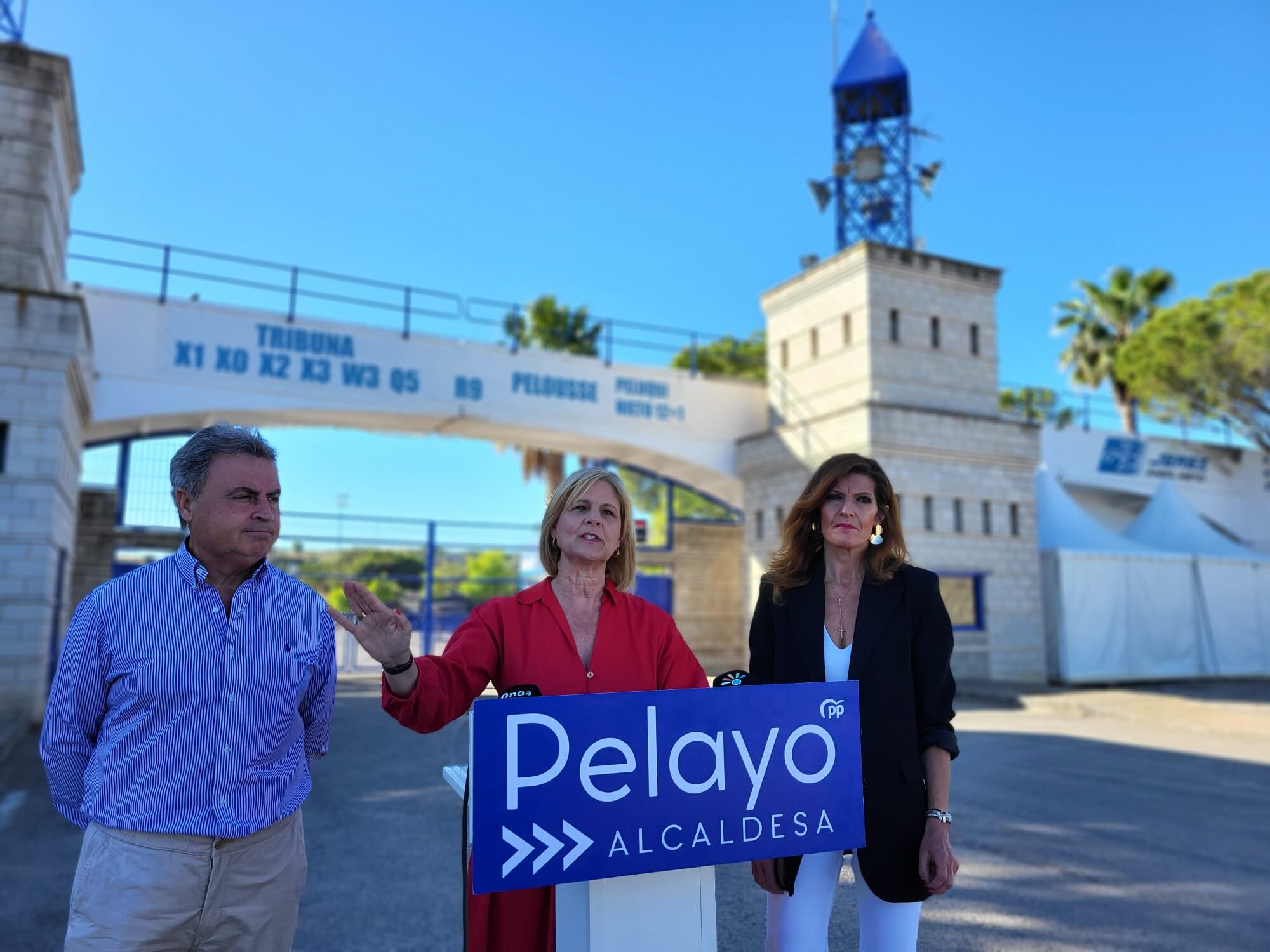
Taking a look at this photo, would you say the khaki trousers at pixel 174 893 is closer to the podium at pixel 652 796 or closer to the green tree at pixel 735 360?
the podium at pixel 652 796

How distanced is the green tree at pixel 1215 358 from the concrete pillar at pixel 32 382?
25.3 m

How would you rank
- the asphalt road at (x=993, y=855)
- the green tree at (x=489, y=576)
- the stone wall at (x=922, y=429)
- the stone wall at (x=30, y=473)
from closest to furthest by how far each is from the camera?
the asphalt road at (x=993, y=855)
the stone wall at (x=30, y=473)
the stone wall at (x=922, y=429)
the green tree at (x=489, y=576)

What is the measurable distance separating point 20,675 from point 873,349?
15.2m

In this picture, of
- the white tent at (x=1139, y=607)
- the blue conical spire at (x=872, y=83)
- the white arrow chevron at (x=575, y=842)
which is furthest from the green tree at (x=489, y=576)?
the white arrow chevron at (x=575, y=842)

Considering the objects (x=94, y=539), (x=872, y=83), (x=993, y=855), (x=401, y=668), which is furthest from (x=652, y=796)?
(x=872, y=83)

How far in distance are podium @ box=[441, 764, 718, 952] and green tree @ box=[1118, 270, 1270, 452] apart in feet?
85.6

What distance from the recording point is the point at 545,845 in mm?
1928

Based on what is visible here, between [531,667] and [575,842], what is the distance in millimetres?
630

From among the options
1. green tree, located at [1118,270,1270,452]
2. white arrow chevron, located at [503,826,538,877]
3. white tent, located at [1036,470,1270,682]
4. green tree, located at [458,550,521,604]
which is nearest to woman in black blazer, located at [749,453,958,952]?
white arrow chevron, located at [503,826,538,877]

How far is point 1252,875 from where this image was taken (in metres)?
5.12

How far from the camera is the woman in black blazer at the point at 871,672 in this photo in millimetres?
2510

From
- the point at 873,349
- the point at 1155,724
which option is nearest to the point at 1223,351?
the point at 873,349

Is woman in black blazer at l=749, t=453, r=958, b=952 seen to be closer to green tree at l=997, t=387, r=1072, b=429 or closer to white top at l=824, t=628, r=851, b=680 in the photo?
white top at l=824, t=628, r=851, b=680

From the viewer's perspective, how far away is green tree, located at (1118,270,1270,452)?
23078mm
